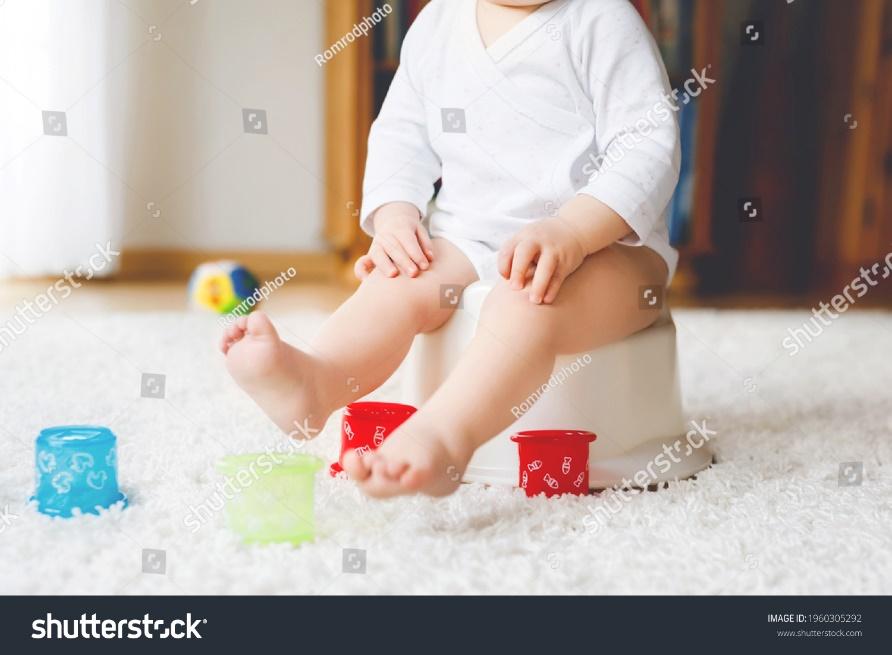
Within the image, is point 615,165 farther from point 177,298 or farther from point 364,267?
point 177,298

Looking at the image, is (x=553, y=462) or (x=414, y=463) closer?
(x=414, y=463)

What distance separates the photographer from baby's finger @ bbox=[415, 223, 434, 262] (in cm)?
94

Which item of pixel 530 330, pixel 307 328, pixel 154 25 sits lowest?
pixel 307 328

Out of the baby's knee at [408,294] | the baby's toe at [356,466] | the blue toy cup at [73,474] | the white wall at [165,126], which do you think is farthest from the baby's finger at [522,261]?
the white wall at [165,126]

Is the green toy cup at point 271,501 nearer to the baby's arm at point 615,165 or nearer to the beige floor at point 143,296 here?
the baby's arm at point 615,165

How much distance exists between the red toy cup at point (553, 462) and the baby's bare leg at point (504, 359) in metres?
0.05

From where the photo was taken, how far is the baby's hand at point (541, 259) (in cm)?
81

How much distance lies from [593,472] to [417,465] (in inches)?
9.9

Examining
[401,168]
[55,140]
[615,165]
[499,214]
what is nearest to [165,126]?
[55,140]

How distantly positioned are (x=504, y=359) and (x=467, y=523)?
0.43 feet

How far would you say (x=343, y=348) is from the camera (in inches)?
34.3
